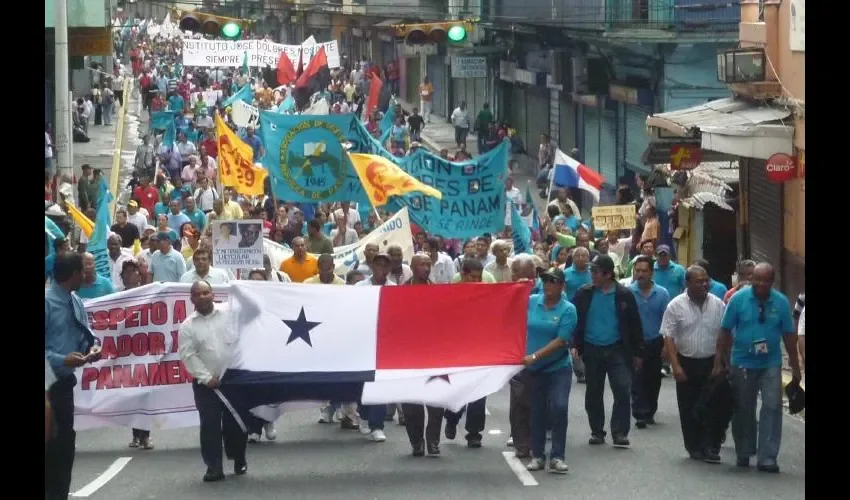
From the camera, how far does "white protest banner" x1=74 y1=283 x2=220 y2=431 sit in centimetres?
1229

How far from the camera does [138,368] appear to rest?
40.9 feet

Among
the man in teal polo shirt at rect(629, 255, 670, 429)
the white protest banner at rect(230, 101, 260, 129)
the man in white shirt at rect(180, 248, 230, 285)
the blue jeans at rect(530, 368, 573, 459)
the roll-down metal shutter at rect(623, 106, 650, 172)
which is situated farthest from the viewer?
the white protest banner at rect(230, 101, 260, 129)

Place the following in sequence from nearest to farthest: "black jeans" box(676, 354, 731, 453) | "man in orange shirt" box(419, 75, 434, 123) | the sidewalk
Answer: "black jeans" box(676, 354, 731, 453) < the sidewalk < "man in orange shirt" box(419, 75, 434, 123)

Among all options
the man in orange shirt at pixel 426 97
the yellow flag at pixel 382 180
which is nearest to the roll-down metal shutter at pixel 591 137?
the yellow flag at pixel 382 180

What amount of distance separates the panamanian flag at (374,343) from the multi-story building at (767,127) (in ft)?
25.9

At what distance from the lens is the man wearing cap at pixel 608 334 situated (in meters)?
12.5

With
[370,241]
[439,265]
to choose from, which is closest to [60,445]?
[439,265]

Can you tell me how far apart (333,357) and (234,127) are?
24833mm

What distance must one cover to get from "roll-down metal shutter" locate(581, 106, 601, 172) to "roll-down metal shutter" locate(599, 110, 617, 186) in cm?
34

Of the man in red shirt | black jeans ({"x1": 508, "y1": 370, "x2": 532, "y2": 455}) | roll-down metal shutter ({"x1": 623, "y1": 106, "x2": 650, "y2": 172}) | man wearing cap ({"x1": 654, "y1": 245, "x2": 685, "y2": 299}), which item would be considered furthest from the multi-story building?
roll-down metal shutter ({"x1": 623, "y1": 106, "x2": 650, "y2": 172})

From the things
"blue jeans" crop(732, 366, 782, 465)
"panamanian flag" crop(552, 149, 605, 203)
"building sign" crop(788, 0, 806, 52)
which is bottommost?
"blue jeans" crop(732, 366, 782, 465)

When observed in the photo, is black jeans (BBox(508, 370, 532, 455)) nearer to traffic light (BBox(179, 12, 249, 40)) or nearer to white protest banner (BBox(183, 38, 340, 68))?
traffic light (BBox(179, 12, 249, 40))

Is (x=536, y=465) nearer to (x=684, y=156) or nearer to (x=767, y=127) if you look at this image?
(x=767, y=127)
